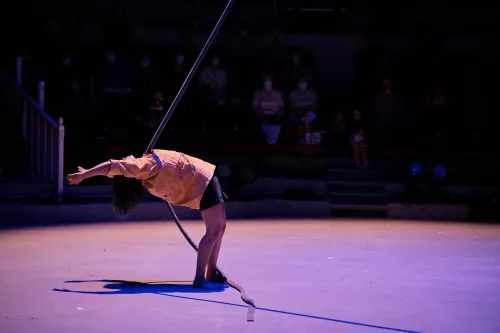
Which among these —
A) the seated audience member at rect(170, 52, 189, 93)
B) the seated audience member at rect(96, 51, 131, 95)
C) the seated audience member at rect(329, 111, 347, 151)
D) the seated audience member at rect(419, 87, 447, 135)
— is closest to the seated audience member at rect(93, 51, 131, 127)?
the seated audience member at rect(96, 51, 131, 95)

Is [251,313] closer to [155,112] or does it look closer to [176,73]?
[155,112]

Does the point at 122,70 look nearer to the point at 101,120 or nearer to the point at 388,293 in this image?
the point at 101,120

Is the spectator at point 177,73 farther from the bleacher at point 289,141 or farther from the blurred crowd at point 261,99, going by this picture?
the bleacher at point 289,141

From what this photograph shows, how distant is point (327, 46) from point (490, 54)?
3.13 m

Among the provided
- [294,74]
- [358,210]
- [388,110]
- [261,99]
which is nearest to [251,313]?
[358,210]

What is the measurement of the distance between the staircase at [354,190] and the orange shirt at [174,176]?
6.25 meters

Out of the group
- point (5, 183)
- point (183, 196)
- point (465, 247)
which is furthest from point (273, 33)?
point (183, 196)

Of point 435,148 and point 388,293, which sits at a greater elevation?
point 435,148

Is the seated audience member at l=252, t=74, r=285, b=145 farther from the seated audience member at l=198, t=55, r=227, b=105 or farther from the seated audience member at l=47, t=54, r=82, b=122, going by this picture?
the seated audience member at l=47, t=54, r=82, b=122

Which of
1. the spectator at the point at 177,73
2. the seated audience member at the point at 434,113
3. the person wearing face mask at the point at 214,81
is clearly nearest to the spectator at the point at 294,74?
the person wearing face mask at the point at 214,81

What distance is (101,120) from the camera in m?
14.2

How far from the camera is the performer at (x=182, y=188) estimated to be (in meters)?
7.30

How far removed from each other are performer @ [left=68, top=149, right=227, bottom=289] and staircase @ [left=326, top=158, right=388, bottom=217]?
6092mm

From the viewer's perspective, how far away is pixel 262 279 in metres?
8.23
